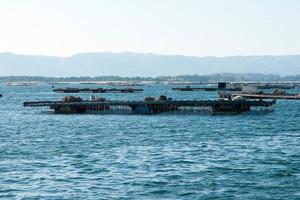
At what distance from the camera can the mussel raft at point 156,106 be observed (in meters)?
118

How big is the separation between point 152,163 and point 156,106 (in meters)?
73.9

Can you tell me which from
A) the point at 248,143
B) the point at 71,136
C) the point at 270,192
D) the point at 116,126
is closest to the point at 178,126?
the point at 116,126

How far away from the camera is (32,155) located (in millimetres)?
55375

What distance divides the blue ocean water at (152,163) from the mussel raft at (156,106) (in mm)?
31462

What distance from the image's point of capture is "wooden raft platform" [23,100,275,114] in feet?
387

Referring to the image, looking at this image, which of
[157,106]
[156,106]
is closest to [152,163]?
[156,106]

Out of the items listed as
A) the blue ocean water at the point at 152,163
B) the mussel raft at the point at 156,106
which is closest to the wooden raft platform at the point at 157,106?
the mussel raft at the point at 156,106

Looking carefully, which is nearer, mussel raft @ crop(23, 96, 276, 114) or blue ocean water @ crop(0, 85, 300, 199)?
blue ocean water @ crop(0, 85, 300, 199)

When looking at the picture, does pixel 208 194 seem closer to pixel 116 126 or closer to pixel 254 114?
pixel 116 126

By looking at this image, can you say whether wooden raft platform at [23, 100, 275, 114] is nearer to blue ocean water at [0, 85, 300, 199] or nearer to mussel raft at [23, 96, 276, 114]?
mussel raft at [23, 96, 276, 114]

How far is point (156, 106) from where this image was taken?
122 m

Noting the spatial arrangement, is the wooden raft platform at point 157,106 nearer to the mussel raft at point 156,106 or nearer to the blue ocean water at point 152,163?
the mussel raft at point 156,106

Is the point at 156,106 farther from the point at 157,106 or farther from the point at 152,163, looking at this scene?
the point at 152,163

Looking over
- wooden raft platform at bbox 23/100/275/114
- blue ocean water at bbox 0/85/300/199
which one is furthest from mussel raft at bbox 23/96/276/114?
blue ocean water at bbox 0/85/300/199
